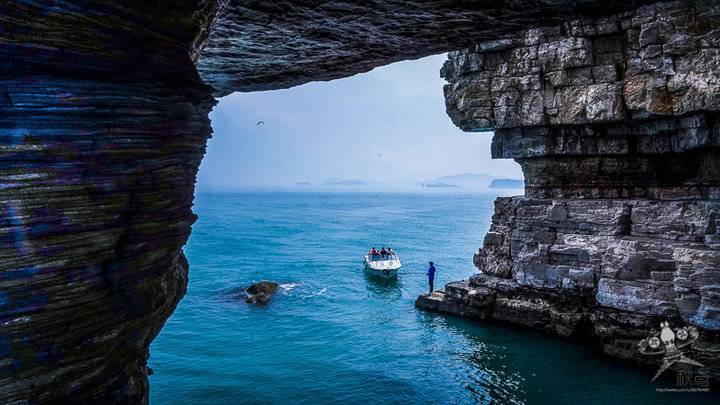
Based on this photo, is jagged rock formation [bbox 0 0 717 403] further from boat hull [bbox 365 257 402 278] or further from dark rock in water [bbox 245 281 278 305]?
boat hull [bbox 365 257 402 278]

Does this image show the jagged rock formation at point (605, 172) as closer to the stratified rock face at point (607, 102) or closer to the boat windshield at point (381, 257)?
the stratified rock face at point (607, 102)

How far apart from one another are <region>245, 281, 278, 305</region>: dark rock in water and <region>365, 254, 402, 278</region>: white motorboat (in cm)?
1079

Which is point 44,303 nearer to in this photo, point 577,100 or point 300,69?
point 300,69

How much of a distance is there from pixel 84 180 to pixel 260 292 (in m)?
36.6

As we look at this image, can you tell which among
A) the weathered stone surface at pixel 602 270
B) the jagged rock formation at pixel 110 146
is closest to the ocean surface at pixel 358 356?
the weathered stone surface at pixel 602 270

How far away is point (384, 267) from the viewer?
45.8 meters

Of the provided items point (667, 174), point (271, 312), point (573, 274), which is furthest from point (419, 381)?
point (667, 174)

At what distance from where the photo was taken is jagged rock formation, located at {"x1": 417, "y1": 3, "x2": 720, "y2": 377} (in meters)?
22.3

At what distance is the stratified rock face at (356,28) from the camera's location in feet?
15.8

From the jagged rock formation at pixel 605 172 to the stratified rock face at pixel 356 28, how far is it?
2180 centimetres

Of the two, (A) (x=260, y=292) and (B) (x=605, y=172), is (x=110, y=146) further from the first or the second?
(A) (x=260, y=292)

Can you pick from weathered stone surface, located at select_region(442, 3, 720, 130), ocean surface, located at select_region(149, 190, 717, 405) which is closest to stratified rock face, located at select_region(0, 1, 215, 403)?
ocean surface, located at select_region(149, 190, 717, 405)

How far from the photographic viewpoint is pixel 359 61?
23.8 ft

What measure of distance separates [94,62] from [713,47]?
28186mm
